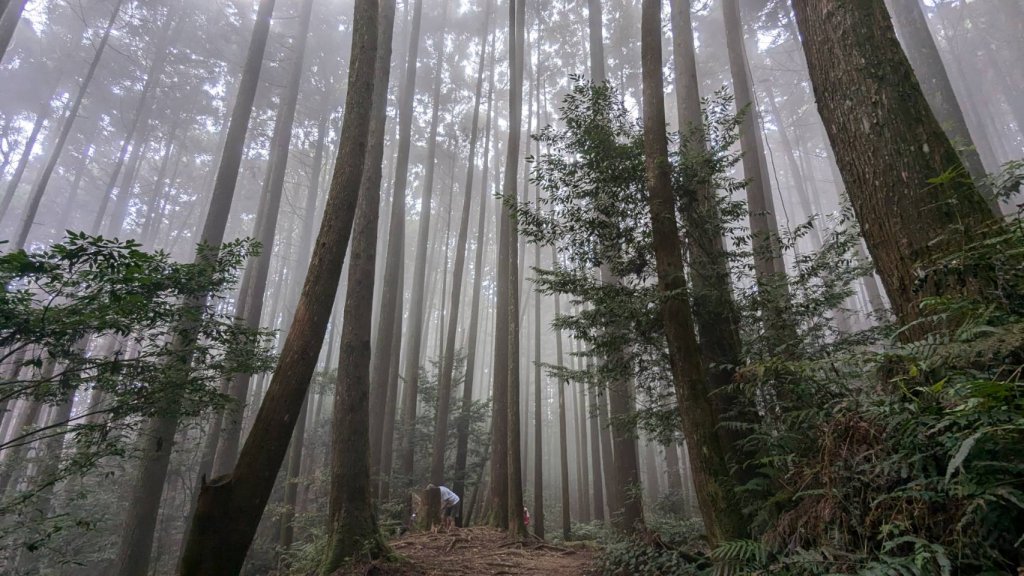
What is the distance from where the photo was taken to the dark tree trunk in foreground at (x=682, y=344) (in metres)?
3.83

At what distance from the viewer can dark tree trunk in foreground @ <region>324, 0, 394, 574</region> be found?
19.2 feet

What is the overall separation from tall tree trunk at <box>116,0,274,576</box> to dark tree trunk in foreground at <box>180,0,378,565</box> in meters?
1.43

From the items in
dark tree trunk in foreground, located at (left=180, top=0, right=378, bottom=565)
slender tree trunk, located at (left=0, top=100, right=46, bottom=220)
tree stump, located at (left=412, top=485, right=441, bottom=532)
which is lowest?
tree stump, located at (left=412, top=485, right=441, bottom=532)

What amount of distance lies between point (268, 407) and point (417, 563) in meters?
3.81

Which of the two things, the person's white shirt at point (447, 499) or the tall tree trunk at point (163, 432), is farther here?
the person's white shirt at point (447, 499)

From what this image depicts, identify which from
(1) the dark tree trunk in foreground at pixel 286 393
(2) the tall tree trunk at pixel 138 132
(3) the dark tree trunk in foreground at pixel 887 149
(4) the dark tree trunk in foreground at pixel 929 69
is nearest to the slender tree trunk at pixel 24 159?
(2) the tall tree trunk at pixel 138 132

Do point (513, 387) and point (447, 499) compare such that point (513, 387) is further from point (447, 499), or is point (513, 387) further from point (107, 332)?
point (107, 332)

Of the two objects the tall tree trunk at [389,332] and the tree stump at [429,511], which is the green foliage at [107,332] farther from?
the tall tree trunk at [389,332]

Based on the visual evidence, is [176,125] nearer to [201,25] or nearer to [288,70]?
[201,25]

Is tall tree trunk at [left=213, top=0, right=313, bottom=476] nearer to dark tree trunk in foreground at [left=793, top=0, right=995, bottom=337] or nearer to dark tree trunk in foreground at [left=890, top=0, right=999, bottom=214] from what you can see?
dark tree trunk in foreground at [left=793, top=0, right=995, bottom=337]

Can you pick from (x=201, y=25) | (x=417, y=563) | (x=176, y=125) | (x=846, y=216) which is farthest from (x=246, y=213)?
(x=846, y=216)

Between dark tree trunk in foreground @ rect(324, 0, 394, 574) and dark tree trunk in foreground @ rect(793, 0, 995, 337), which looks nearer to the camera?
dark tree trunk in foreground @ rect(793, 0, 995, 337)

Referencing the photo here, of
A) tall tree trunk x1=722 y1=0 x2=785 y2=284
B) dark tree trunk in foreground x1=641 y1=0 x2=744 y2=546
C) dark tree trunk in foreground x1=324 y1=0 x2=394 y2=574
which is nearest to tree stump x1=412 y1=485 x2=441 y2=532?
dark tree trunk in foreground x1=324 y1=0 x2=394 y2=574

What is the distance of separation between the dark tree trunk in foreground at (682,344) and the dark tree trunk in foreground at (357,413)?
155 inches
